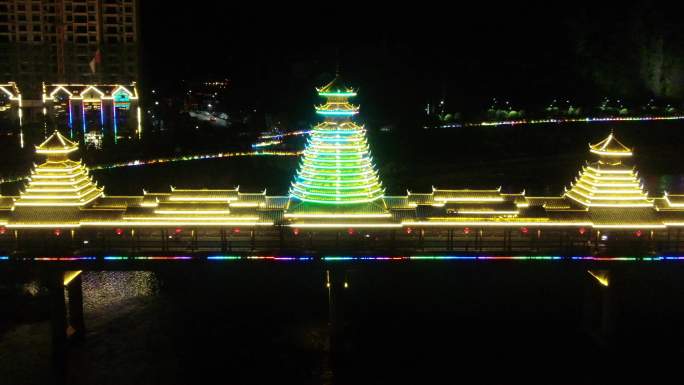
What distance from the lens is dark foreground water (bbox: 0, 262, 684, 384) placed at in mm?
26047

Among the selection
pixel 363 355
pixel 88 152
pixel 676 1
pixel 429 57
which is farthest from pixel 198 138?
pixel 676 1

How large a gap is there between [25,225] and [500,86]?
65.0 metres

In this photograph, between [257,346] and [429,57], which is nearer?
[257,346]

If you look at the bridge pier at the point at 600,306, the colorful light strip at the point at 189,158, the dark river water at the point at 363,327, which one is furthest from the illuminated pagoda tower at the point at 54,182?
the colorful light strip at the point at 189,158

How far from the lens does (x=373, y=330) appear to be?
29719 mm

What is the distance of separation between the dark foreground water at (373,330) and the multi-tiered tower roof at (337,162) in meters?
3.77

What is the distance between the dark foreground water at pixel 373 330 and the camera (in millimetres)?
26047

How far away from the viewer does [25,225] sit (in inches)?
1125

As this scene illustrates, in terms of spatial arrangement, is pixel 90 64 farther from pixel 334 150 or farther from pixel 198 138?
pixel 334 150

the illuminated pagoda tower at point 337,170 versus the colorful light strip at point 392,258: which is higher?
the illuminated pagoda tower at point 337,170

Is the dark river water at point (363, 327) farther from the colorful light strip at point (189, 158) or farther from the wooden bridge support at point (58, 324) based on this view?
the colorful light strip at point (189, 158)

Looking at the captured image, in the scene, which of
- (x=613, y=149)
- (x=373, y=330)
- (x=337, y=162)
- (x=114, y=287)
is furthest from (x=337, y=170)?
(x=114, y=287)

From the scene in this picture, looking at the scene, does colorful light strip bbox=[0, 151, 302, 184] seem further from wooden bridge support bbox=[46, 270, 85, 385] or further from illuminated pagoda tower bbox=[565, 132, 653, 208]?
illuminated pagoda tower bbox=[565, 132, 653, 208]

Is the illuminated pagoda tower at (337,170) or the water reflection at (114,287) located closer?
the illuminated pagoda tower at (337,170)
